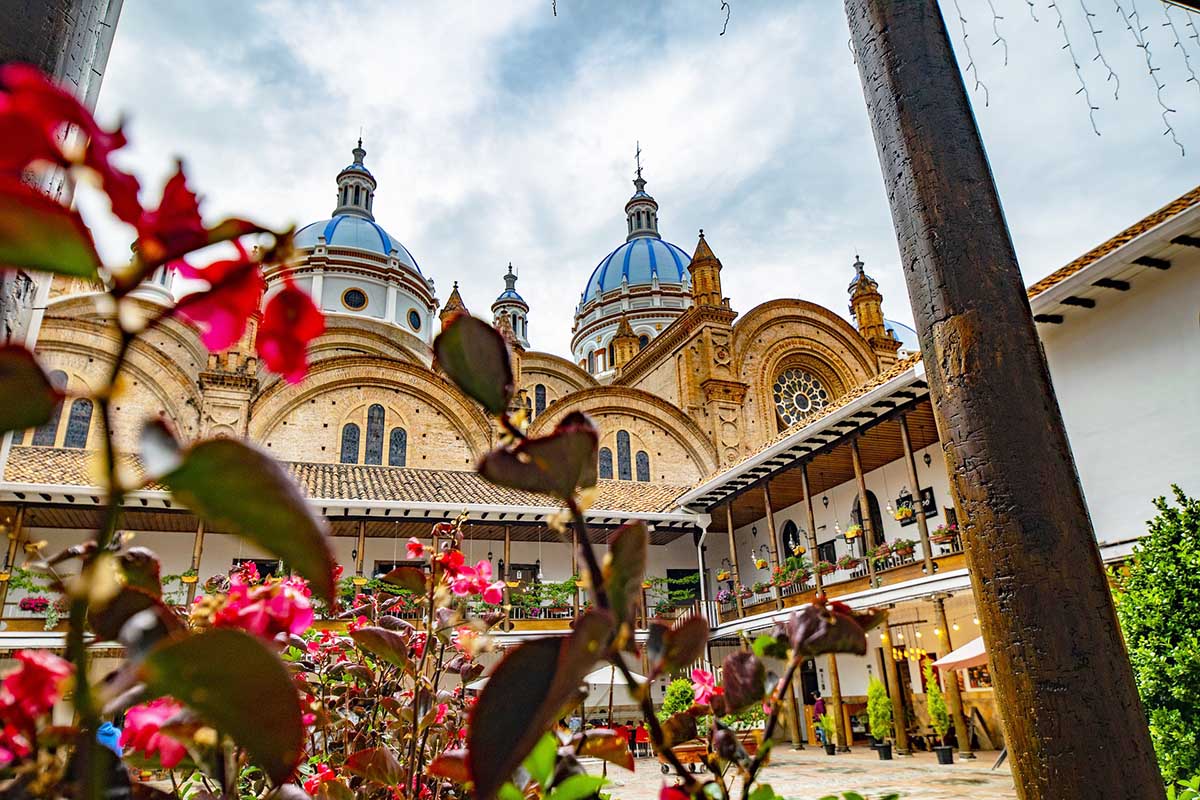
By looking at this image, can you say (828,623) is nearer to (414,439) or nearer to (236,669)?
(236,669)

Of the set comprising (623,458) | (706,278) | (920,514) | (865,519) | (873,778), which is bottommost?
(873,778)

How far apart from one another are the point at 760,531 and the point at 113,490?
20.3 m

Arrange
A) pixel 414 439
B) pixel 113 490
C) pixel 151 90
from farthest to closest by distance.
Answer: pixel 414 439
pixel 151 90
pixel 113 490

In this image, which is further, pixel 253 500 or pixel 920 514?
pixel 920 514

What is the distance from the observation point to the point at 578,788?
871 mm

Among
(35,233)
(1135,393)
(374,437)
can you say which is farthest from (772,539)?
(35,233)

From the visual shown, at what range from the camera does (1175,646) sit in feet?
16.7

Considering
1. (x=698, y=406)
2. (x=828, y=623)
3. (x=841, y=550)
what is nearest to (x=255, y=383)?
(x=698, y=406)

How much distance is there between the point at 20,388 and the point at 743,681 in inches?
31.5

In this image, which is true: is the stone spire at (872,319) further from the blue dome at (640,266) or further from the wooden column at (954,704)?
the wooden column at (954,704)

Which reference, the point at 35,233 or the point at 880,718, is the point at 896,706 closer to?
the point at 880,718

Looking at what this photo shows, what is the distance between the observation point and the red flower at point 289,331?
616 millimetres

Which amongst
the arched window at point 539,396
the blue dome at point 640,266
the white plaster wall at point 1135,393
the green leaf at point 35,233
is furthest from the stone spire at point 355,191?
the green leaf at point 35,233

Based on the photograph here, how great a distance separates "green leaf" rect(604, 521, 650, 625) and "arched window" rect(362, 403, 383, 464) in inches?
838
